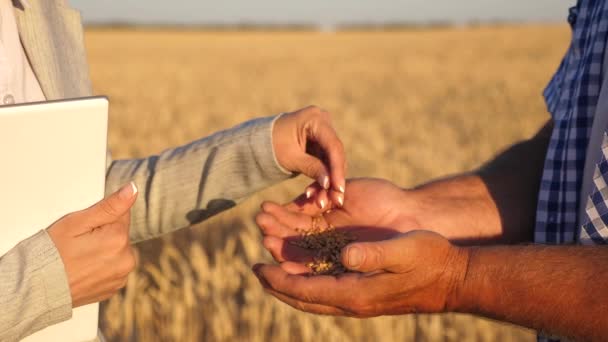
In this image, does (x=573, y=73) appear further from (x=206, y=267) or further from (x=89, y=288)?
(x=206, y=267)

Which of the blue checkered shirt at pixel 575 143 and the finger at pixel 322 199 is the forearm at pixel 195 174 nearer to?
the finger at pixel 322 199

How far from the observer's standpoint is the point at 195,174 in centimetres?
185

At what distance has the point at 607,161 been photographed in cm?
155

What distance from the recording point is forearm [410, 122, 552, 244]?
206 cm

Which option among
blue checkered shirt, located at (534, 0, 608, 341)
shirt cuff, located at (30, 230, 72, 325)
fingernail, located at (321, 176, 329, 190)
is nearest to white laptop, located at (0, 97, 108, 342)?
shirt cuff, located at (30, 230, 72, 325)

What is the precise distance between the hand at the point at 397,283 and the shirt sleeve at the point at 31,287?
1.78ft

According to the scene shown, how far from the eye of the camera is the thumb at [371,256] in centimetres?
151

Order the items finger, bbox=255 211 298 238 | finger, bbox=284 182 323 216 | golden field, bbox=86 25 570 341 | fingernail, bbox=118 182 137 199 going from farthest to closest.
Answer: golden field, bbox=86 25 570 341 < finger, bbox=284 182 323 216 < finger, bbox=255 211 298 238 < fingernail, bbox=118 182 137 199

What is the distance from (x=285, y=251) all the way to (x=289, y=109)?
744cm

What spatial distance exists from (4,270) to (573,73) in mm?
1384

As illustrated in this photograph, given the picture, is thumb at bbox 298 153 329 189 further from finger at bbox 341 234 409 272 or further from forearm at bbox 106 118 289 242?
finger at bbox 341 234 409 272

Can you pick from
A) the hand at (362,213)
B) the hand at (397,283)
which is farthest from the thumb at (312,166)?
the hand at (397,283)

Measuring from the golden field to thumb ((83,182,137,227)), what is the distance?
1394 mm

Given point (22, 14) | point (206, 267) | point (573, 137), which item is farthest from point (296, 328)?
point (22, 14)
